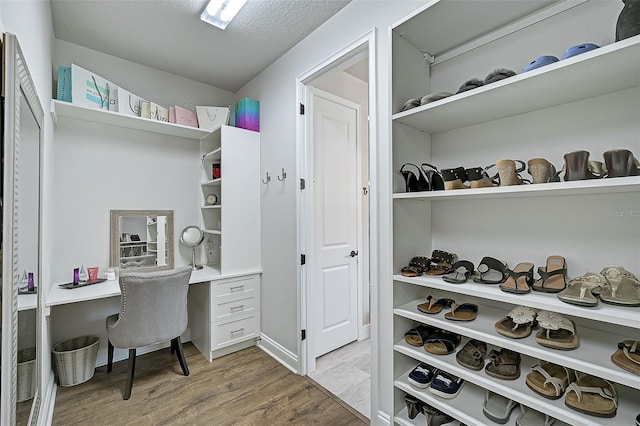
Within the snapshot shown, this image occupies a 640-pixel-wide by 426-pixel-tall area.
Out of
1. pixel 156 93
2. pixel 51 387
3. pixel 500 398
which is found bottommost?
pixel 51 387

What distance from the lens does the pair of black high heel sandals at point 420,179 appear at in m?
1.35

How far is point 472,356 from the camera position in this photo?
1.21m

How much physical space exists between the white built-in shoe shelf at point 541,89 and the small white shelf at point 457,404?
127cm

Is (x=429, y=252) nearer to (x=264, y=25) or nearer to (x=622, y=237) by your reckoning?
(x=622, y=237)

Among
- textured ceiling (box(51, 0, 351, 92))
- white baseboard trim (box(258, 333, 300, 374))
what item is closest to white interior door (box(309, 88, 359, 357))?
white baseboard trim (box(258, 333, 300, 374))

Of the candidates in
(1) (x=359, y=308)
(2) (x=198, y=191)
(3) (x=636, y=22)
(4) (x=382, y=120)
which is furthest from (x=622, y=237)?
(2) (x=198, y=191)

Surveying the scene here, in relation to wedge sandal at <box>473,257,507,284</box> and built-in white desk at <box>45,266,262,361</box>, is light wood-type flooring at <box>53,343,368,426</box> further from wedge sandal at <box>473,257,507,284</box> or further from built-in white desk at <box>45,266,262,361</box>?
wedge sandal at <box>473,257,507,284</box>

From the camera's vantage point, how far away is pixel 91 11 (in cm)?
195

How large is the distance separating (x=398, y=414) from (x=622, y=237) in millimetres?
1214

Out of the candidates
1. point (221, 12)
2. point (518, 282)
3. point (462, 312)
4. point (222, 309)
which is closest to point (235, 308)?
point (222, 309)

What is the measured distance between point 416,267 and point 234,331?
189 centimetres

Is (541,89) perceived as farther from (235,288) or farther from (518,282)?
(235,288)

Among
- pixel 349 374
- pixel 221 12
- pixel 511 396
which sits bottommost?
pixel 349 374

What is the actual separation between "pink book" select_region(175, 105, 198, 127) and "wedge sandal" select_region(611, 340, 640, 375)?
3149 millimetres
